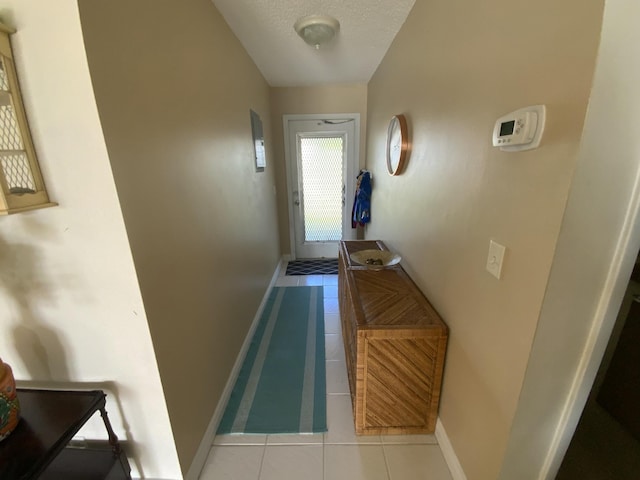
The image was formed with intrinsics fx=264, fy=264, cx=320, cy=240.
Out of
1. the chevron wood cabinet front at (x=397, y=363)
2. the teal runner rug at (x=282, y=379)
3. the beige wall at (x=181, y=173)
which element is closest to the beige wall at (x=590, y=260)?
the chevron wood cabinet front at (x=397, y=363)

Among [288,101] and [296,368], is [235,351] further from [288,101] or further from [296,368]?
[288,101]

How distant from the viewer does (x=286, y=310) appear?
8.63 ft

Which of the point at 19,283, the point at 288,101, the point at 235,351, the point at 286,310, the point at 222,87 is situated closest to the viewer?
the point at 19,283

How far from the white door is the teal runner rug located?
56.9 inches

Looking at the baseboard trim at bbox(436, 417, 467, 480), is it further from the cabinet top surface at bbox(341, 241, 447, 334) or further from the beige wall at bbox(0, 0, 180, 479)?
the beige wall at bbox(0, 0, 180, 479)

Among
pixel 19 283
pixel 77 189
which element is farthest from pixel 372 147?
pixel 19 283

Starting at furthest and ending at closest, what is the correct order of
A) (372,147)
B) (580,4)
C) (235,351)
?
(372,147)
(235,351)
(580,4)

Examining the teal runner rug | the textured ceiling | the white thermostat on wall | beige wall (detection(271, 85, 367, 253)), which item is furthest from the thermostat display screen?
beige wall (detection(271, 85, 367, 253))

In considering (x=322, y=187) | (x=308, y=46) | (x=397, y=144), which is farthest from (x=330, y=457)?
(x=322, y=187)

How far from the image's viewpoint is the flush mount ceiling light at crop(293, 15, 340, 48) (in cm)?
169

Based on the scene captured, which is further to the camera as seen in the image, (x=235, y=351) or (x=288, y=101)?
(x=288, y=101)

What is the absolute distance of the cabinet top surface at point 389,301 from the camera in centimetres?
129

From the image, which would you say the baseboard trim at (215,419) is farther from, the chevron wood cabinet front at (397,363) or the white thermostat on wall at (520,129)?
the white thermostat on wall at (520,129)

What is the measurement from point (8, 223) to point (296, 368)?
5.41ft
